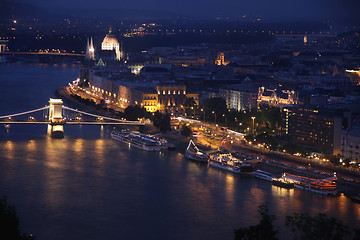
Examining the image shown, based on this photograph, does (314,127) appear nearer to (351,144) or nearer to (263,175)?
(351,144)

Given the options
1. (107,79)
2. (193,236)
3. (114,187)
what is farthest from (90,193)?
(107,79)

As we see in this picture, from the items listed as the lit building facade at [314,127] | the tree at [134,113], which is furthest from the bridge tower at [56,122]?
the lit building facade at [314,127]

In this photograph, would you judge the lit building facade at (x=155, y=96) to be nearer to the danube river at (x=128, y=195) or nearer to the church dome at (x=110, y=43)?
the danube river at (x=128, y=195)

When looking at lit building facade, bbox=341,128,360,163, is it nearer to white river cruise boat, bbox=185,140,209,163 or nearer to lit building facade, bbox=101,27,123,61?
white river cruise boat, bbox=185,140,209,163

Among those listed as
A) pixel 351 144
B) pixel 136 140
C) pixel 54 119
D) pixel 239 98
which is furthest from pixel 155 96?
pixel 351 144

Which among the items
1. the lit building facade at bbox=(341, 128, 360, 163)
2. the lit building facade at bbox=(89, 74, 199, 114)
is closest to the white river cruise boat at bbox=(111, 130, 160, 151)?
the lit building facade at bbox=(341, 128, 360, 163)
